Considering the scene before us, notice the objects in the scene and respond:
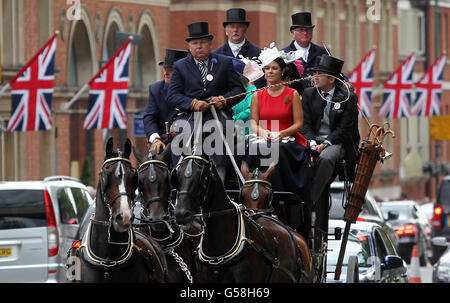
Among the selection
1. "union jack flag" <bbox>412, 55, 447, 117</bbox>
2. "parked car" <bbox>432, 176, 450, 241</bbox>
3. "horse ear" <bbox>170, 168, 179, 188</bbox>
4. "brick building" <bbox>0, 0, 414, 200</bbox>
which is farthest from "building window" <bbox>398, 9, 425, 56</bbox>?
"horse ear" <bbox>170, 168, 179, 188</bbox>

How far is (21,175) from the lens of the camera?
39.9 m

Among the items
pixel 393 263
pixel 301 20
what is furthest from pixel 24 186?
pixel 301 20

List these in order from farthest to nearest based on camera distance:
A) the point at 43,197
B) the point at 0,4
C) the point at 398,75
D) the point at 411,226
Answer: the point at 398,75, the point at 0,4, the point at 411,226, the point at 43,197

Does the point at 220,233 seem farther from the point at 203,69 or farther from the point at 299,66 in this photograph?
the point at 299,66

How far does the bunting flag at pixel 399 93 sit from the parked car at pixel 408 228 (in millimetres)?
12033

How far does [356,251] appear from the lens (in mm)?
18297

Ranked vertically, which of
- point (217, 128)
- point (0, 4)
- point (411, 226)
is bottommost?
point (411, 226)

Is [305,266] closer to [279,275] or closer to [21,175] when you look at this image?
[279,275]

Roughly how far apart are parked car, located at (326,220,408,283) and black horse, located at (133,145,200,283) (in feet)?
13.9

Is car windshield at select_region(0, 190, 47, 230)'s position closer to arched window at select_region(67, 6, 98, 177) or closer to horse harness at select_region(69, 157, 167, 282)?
horse harness at select_region(69, 157, 167, 282)

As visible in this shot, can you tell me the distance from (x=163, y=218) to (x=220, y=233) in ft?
1.56

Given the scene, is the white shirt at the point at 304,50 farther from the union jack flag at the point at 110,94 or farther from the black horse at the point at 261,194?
the union jack flag at the point at 110,94

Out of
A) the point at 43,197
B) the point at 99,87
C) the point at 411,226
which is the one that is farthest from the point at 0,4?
the point at 43,197
